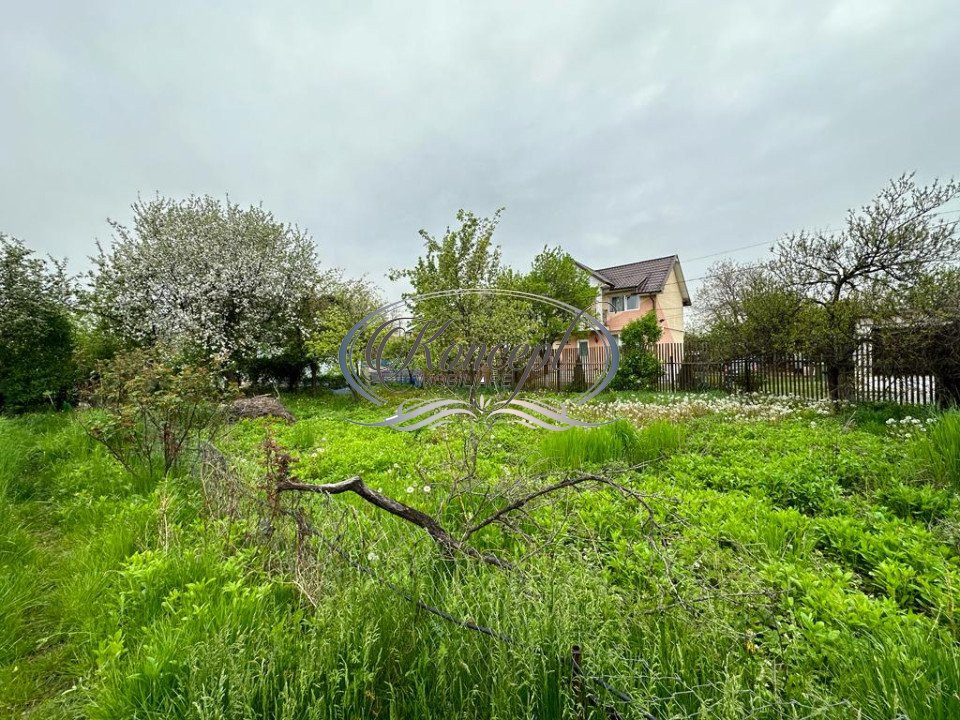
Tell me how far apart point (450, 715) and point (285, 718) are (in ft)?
1.42

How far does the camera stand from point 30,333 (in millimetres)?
9641

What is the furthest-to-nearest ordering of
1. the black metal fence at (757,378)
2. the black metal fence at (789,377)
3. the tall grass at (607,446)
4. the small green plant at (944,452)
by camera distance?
1. the black metal fence at (789,377)
2. the black metal fence at (757,378)
3. the tall grass at (607,446)
4. the small green plant at (944,452)

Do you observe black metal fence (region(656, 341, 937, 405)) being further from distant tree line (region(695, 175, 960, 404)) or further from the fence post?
the fence post

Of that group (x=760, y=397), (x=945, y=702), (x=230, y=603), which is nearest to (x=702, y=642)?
(x=945, y=702)

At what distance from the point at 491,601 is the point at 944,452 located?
410 cm

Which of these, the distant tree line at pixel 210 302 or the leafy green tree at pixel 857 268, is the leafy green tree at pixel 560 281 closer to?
the distant tree line at pixel 210 302

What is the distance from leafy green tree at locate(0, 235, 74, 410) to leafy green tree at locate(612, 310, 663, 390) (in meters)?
15.4

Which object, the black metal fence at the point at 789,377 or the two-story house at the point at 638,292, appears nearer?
the black metal fence at the point at 789,377

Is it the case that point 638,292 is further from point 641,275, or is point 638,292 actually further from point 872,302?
point 872,302

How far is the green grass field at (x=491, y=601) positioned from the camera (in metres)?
1.16

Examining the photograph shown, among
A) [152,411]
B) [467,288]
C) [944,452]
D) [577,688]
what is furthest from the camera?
[467,288]

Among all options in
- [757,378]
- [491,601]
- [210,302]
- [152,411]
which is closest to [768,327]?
[757,378]

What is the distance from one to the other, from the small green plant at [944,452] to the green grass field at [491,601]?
2 centimetres

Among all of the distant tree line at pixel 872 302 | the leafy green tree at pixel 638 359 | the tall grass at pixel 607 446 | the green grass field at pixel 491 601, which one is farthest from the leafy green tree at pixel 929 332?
the leafy green tree at pixel 638 359
